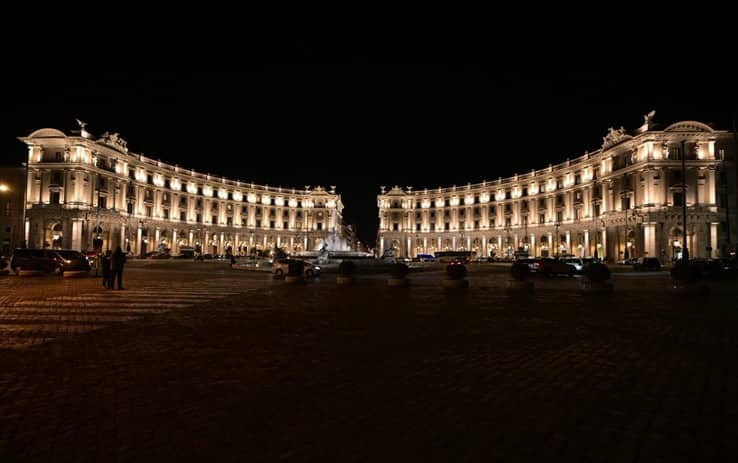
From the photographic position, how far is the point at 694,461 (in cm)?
357

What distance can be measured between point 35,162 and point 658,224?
300 ft

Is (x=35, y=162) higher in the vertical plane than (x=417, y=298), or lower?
higher

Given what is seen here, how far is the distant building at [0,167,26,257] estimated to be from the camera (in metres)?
67.3

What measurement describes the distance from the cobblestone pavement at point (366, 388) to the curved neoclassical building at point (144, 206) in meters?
45.5

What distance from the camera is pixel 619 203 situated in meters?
69.6

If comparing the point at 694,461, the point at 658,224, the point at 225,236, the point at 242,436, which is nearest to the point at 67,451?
the point at 242,436

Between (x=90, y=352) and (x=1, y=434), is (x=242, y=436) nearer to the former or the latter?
(x=1, y=434)

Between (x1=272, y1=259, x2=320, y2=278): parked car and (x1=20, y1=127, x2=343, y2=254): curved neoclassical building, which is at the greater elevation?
(x1=20, y1=127, x2=343, y2=254): curved neoclassical building

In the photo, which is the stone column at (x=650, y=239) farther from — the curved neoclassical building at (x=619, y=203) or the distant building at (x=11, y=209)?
the distant building at (x=11, y=209)

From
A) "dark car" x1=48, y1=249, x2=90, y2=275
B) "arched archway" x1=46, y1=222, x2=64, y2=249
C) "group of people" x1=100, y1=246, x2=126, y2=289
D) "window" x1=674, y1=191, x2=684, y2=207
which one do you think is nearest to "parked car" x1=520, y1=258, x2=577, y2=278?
"group of people" x1=100, y1=246, x2=126, y2=289

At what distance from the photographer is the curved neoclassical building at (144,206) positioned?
67750 mm

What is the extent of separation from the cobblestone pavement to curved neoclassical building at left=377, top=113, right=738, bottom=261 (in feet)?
126

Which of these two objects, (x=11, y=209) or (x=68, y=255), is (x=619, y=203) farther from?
(x=11, y=209)

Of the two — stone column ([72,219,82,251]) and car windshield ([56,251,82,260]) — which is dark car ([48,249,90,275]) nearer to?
car windshield ([56,251,82,260])
